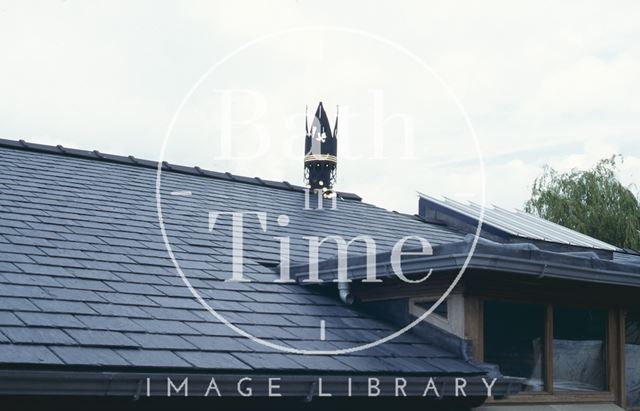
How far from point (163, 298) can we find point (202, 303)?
323 mm

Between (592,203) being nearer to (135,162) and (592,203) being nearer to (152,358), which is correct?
(135,162)

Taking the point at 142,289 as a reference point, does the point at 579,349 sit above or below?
below

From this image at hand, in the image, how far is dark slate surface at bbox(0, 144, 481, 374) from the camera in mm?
6016

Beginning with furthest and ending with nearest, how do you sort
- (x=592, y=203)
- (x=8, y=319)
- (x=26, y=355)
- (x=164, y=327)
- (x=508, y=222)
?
(x=592, y=203) → (x=508, y=222) → (x=164, y=327) → (x=8, y=319) → (x=26, y=355)

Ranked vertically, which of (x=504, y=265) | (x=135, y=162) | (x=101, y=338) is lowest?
(x=101, y=338)

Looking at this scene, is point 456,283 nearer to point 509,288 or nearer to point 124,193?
point 509,288

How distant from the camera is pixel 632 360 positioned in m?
9.09

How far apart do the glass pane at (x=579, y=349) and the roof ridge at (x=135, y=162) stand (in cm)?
567

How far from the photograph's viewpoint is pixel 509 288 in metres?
8.00

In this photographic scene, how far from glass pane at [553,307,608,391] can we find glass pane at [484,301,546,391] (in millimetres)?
220

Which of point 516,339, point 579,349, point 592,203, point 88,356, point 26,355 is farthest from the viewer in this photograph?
point 592,203

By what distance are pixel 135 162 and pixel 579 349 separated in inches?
249

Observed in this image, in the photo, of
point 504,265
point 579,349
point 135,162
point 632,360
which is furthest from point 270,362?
point 135,162

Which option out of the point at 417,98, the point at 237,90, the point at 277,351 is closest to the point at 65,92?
the point at 237,90
